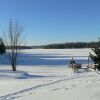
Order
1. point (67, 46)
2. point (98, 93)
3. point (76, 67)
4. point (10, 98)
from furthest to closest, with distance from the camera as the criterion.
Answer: point (67, 46) < point (76, 67) < point (98, 93) < point (10, 98)

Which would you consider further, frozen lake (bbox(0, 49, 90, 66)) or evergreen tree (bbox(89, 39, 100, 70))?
frozen lake (bbox(0, 49, 90, 66))

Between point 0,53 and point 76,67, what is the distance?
196 ft

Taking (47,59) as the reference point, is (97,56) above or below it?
above

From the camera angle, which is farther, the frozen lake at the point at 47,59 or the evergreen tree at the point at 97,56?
the frozen lake at the point at 47,59

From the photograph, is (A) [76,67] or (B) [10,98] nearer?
(B) [10,98]

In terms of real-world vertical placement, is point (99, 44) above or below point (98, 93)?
above

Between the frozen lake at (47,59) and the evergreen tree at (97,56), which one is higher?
the evergreen tree at (97,56)

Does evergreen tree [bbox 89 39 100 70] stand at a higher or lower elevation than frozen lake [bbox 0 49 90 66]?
higher

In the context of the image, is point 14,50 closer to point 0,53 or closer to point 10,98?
point 10,98

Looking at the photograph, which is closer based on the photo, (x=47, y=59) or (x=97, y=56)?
(x=97, y=56)

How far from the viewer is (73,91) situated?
33.2 feet

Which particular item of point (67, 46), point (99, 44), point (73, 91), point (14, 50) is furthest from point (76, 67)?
point (67, 46)

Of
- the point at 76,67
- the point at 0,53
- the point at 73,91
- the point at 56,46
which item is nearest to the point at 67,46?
the point at 56,46

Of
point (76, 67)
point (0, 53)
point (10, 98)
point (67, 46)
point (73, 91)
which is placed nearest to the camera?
point (10, 98)
